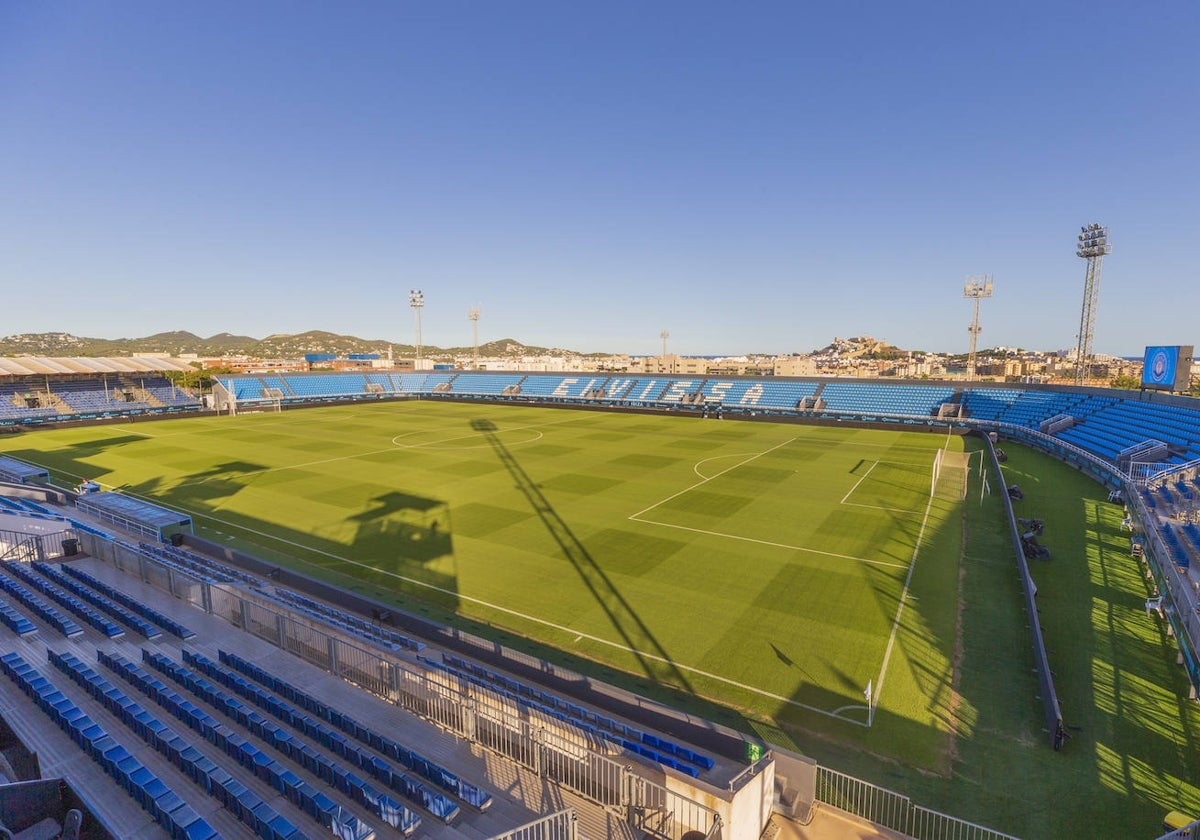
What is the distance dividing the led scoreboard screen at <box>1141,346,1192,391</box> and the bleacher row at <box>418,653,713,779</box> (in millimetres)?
44134

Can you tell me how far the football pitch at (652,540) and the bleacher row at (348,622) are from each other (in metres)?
2.37

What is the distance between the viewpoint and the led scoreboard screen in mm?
35281

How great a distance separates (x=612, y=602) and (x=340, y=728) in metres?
9.12

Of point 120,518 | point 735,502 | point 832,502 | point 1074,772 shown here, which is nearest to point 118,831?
point 1074,772

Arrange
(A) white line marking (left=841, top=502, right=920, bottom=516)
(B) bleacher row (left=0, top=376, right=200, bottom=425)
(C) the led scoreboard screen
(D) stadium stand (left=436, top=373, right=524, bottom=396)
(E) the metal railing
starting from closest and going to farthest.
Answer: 1. (E) the metal railing
2. (A) white line marking (left=841, top=502, right=920, bottom=516)
3. (C) the led scoreboard screen
4. (B) bleacher row (left=0, top=376, right=200, bottom=425)
5. (D) stadium stand (left=436, top=373, right=524, bottom=396)

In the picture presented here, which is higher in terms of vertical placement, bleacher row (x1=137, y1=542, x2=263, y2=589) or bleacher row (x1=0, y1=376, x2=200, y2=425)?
bleacher row (x1=0, y1=376, x2=200, y2=425)

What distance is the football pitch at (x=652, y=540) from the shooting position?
1418 cm

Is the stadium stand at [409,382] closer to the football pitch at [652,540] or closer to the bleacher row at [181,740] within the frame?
the football pitch at [652,540]

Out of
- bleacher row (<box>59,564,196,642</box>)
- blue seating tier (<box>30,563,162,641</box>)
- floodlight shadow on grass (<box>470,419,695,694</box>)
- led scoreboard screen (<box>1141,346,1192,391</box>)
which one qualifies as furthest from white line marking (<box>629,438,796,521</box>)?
led scoreboard screen (<box>1141,346,1192,391</box>)

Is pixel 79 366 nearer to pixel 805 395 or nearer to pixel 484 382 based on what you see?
pixel 484 382

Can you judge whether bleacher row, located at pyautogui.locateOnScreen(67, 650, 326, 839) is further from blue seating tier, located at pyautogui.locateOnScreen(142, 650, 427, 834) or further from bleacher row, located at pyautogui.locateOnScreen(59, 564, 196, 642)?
bleacher row, located at pyautogui.locateOnScreen(59, 564, 196, 642)


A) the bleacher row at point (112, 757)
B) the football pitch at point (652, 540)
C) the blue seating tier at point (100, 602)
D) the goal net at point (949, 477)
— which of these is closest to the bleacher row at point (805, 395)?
the goal net at point (949, 477)

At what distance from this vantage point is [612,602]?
1769 cm

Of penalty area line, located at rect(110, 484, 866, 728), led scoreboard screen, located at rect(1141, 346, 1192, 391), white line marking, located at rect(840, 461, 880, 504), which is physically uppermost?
led scoreboard screen, located at rect(1141, 346, 1192, 391)
